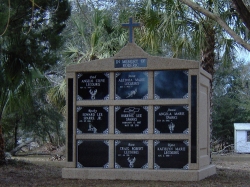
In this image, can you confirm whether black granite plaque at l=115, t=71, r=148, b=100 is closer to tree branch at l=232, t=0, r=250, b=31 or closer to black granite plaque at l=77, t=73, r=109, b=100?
black granite plaque at l=77, t=73, r=109, b=100

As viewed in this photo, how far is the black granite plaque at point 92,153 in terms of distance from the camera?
10297 mm

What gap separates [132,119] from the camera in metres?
10.2

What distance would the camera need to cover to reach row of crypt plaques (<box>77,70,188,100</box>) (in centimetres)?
1005

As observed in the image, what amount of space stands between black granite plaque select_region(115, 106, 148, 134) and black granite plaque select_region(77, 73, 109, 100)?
0.48 meters

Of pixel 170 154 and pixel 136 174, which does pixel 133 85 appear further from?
pixel 136 174

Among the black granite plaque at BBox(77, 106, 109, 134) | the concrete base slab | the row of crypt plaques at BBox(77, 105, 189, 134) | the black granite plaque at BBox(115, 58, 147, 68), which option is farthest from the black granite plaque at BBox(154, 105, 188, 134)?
the black granite plaque at BBox(77, 106, 109, 134)

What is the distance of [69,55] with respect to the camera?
62.2 feet

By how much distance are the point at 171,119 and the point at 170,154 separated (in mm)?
710

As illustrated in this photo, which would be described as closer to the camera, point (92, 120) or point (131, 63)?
point (131, 63)

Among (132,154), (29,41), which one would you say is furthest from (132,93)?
(29,41)

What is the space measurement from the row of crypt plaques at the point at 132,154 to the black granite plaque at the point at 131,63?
157 cm

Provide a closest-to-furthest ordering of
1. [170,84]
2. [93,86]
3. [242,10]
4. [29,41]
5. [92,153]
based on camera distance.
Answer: [242,10] → [170,84] → [92,153] → [93,86] → [29,41]

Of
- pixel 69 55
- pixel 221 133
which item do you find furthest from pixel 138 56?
pixel 221 133

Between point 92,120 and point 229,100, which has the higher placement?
point 229,100
